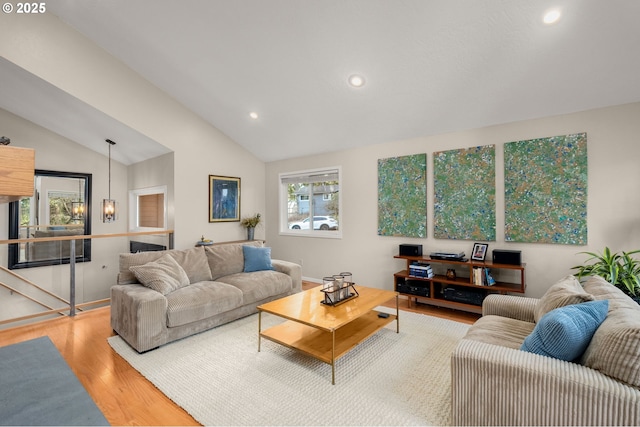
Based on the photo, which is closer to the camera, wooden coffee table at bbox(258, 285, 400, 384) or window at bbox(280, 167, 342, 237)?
wooden coffee table at bbox(258, 285, 400, 384)

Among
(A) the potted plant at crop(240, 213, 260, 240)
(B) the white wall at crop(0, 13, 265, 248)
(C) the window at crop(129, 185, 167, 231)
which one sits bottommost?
(A) the potted plant at crop(240, 213, 260, 240)

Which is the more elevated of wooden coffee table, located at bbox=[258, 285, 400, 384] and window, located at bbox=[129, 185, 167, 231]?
window, located at bbox=[129, 185, 167, 231]

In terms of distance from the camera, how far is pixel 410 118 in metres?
3.82

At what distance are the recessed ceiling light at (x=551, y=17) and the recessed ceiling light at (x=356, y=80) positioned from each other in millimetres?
1590

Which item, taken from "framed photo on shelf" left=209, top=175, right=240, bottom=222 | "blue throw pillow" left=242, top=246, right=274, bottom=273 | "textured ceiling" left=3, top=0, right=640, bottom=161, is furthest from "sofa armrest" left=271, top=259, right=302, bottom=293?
"textured ceiling" left=3, top=0, right=640, bottom=161

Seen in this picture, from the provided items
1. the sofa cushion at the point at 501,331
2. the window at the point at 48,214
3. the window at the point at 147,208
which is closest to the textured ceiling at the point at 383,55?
the window at the point at 147,208

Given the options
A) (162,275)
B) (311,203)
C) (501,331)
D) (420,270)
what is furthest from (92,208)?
(501,331)

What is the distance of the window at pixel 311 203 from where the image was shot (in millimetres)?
5137

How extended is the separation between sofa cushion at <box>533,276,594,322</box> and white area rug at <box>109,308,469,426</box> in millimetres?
860

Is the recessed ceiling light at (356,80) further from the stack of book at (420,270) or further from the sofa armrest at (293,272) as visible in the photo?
the sofa armrest at (293,272)

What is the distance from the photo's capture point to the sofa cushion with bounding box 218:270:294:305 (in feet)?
11.6

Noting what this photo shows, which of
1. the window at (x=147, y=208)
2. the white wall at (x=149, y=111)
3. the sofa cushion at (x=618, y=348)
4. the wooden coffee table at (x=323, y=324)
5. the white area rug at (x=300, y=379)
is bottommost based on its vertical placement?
the white area rug at (x=300, y=379)

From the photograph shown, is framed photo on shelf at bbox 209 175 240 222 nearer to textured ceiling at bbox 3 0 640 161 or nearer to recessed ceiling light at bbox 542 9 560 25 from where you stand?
textured ceiling at bbox 3 0 640 161

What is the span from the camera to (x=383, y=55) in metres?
2.95
